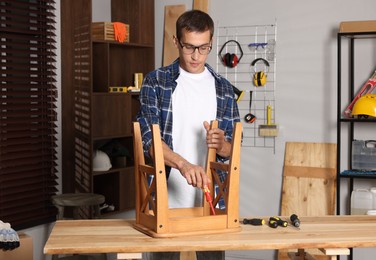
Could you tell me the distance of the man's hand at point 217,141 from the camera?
2658 millimetres

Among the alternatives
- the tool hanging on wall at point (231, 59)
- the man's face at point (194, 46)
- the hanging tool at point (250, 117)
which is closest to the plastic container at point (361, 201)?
the hanging tool at point (250, 117)

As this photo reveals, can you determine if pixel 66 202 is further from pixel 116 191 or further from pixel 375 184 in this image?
pixel 375 184

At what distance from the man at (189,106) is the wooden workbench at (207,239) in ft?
0.85

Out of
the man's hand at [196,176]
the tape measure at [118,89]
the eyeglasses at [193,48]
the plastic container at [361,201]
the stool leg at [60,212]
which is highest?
the eyeglasses at [193,48]

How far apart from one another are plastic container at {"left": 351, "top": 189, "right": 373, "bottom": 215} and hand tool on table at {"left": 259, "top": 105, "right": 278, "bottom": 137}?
786 millimetres

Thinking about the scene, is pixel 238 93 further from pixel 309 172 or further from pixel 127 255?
pixel 127 255

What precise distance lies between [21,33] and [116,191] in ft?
4.77

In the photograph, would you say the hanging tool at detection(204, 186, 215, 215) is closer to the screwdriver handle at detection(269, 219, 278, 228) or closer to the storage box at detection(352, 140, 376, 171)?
the screwdriver handle at detection(269, 219, 278, 228)

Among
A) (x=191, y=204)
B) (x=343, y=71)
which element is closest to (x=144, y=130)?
(x=191, y=204)

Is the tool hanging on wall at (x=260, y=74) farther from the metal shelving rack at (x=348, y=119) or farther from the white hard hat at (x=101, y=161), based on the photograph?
the white hard hat at (x=101, y=161)

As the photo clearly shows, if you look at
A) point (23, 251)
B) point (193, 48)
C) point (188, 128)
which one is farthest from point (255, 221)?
point (23, 251)

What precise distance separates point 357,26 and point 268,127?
105cm

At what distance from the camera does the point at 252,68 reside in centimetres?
520

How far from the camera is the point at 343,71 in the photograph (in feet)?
16.0
